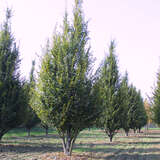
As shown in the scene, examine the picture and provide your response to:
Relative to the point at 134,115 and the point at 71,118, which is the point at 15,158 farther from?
the point at 134,115

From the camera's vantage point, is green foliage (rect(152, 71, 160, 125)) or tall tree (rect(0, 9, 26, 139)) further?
green foliage (rect(152, 71, 160, 125))

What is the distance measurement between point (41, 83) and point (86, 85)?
2188mm

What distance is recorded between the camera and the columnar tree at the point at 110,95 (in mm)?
17062

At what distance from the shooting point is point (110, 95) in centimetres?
1752

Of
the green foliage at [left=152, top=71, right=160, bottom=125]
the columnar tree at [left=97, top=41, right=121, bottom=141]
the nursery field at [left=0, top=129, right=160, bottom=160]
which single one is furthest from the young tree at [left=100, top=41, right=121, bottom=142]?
the green foliage at [left=152, top=71, right=160, bottom=125]

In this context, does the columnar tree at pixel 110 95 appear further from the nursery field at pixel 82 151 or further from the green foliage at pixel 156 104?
the green foliage at pixel 156 104

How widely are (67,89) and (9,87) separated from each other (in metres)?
5.15

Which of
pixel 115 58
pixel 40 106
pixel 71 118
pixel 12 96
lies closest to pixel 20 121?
pixel 12 96

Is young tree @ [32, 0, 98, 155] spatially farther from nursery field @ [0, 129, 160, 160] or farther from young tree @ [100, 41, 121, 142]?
young tree @ [100, 41, 121, 142]

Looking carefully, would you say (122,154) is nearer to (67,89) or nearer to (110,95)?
(67,89)

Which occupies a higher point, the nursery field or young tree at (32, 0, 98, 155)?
young tree at (32, 0, 98, 155)

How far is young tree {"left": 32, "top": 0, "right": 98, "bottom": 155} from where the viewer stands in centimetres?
912

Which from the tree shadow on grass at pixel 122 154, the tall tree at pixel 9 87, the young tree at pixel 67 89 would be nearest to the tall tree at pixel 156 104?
the tree shadow on grass at pixel 122 154

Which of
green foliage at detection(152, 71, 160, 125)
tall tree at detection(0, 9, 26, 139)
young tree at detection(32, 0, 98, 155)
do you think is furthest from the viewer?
green foliage at detection(152, 71, 160, 125)
